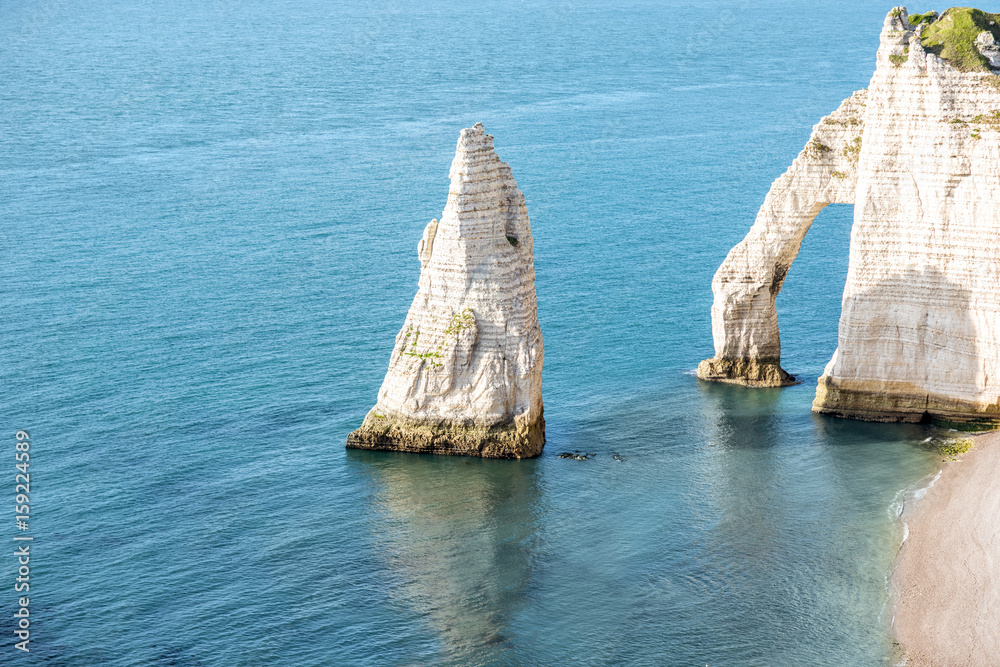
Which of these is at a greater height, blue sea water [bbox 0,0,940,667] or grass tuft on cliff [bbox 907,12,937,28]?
grass tuft on cliff [bbox 907,12,937,28]

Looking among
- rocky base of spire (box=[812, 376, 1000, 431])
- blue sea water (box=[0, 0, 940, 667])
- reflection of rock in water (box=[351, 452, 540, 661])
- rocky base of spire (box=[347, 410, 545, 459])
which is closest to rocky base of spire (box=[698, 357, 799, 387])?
blue sea water (box=[0, 0, 940, 667])

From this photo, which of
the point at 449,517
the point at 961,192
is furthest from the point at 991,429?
the point at 449,517

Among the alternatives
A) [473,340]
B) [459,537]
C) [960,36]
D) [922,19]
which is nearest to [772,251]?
[922,19]

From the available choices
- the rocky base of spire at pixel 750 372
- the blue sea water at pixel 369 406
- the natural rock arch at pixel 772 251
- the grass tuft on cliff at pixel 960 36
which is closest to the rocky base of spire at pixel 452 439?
the blue sea water at pixel 369 406

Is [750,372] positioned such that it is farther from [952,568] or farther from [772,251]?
[952,568]

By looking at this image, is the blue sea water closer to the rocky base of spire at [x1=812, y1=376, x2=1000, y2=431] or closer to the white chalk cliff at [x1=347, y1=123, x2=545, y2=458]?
the rocky base of spire at [x1=812, y1=376, x2=1000, y2=431]

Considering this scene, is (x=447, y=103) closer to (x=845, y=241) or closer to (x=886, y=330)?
→ (x=845, y=241)
